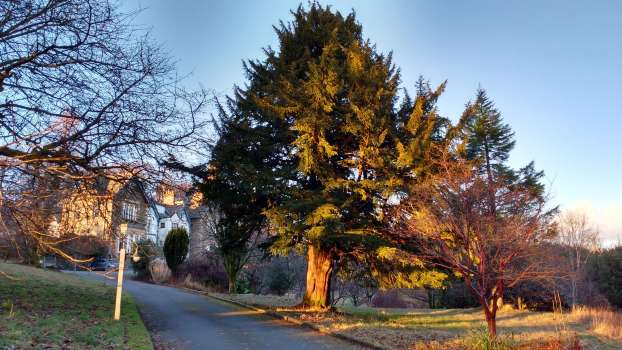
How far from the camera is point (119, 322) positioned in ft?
37.6

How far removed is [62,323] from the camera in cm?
1012

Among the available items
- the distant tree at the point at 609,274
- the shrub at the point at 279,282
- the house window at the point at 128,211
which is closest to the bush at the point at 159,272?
the shrub at the point at 279,282

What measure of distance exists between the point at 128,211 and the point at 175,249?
21.0 metres

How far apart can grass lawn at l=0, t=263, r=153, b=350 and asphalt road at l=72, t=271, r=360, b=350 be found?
771 millimetres

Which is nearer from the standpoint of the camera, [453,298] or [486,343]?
[486,343]

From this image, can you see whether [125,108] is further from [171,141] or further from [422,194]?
[422,194]

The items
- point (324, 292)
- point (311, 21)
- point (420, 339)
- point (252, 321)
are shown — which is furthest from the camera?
point (311, 21)

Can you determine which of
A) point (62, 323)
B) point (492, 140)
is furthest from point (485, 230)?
point (492, 140)

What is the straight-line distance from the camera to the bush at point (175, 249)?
110 ft

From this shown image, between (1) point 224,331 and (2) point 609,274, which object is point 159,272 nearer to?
(1) point 224,331

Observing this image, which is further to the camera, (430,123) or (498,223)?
(430,123)

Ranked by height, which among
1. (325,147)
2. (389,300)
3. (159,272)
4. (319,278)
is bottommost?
(389,300)

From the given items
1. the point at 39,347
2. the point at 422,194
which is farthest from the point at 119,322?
the point at 422,194

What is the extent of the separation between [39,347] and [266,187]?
920 cm
